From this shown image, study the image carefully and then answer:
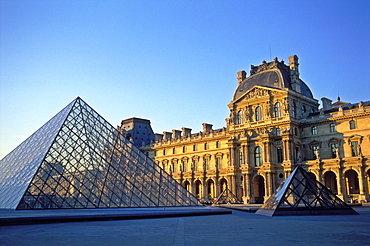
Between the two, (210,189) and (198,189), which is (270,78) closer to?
(210,189)

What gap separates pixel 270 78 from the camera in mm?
46844

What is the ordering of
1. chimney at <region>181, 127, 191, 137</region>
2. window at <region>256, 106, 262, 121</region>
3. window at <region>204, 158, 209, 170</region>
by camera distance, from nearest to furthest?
window at <region>256, 106, 262, 121</region> → window at <region>204, 158, 209, 170</region> → chimney at <region>181, 127, 191, 137</region>

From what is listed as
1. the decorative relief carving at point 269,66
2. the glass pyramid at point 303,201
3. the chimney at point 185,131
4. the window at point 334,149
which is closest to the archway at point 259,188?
the window at point 334,149

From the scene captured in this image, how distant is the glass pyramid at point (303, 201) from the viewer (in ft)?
57.6

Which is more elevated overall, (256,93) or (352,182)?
(256,93)

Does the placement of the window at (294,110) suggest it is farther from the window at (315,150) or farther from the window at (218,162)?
the window at (218,162)

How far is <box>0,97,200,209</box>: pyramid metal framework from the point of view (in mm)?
20875

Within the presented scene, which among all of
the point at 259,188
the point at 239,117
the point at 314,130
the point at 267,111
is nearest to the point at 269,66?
the point at 267,111

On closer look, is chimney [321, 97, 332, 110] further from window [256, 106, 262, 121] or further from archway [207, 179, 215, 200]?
archway [207, 179, 215, 200]

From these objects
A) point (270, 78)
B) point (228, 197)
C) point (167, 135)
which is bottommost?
point (228, 197)

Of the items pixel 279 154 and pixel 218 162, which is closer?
pixel 279 154

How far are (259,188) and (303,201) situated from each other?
3105 cm

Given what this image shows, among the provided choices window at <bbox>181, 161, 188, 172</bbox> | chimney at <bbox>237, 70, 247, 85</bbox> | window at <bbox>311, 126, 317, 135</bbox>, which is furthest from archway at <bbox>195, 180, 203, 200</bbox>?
window at <bbox>311, 126, 317, 135</bbox>

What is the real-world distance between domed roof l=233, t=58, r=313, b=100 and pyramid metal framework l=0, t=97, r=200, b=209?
77.2 feet
